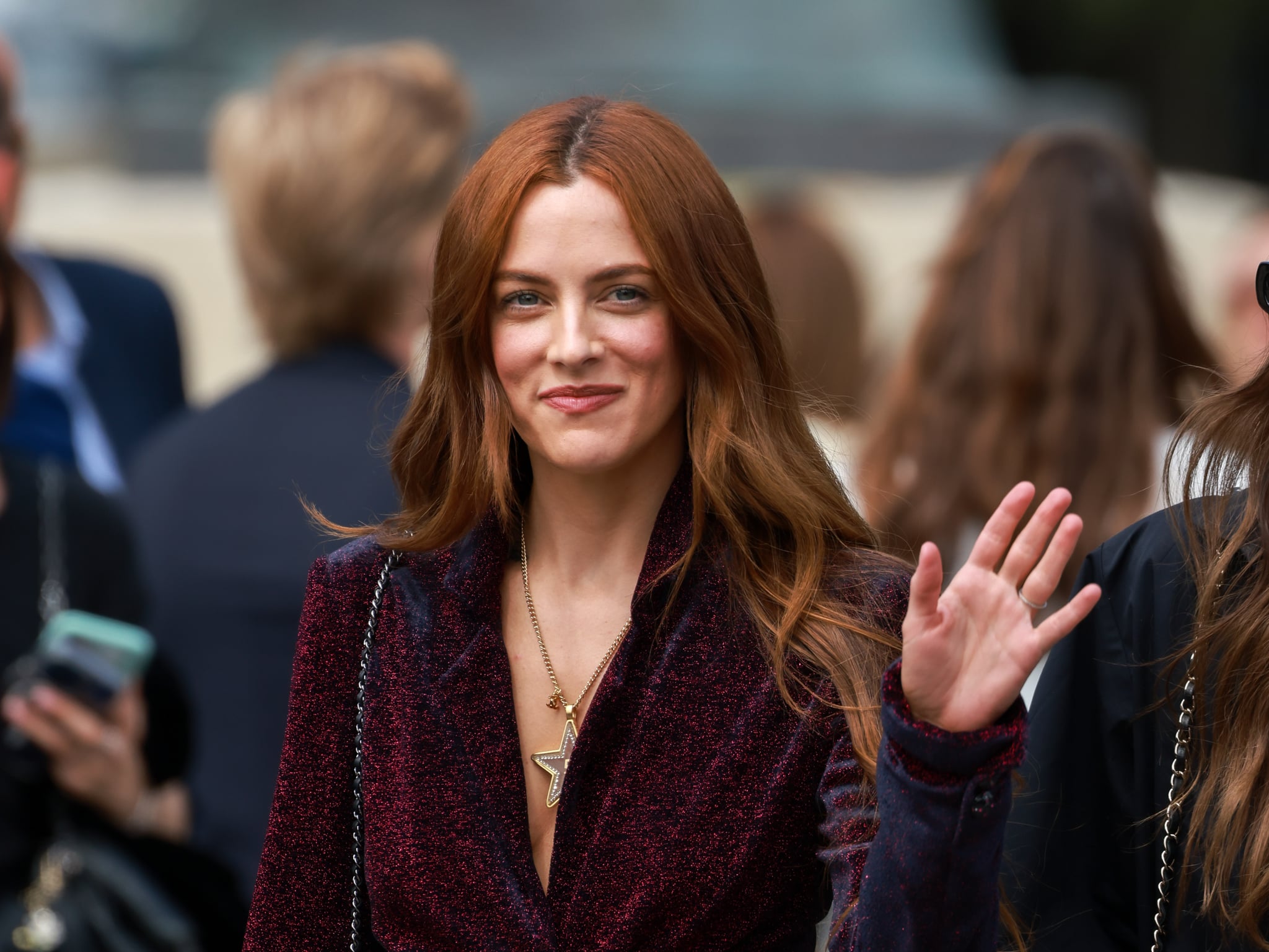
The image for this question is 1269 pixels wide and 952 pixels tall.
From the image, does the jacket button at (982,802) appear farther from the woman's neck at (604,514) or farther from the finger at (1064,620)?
the woman's neck at (604,514)

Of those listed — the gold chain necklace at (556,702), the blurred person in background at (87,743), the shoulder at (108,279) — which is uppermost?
the shoulder at (108,279)

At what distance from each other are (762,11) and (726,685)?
28.7 feet

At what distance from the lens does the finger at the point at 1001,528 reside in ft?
6.84

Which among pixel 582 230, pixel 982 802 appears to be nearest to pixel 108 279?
pixel 582 230

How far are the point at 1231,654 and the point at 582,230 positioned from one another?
3.21 ft

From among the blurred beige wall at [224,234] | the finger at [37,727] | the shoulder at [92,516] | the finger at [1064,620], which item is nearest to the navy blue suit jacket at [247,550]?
the shoulder at [92,516]

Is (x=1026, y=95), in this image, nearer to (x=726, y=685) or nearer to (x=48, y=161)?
(x=48, y=161)

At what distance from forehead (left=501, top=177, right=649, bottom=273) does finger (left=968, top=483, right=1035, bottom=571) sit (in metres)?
0.56

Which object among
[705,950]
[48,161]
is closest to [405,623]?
[705,950]

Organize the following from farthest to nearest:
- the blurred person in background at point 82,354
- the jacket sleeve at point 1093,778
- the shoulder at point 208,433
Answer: the blurred person in background at point 82,354
the shoulder at point 208,433
the jacket sleeve at point 1093,778

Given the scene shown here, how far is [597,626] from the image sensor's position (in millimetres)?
2545

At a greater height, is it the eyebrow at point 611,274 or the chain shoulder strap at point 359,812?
the eyebrow at point 611,274

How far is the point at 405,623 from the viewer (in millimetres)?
2512

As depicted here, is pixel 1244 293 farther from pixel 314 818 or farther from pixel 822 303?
pixel 314 818
